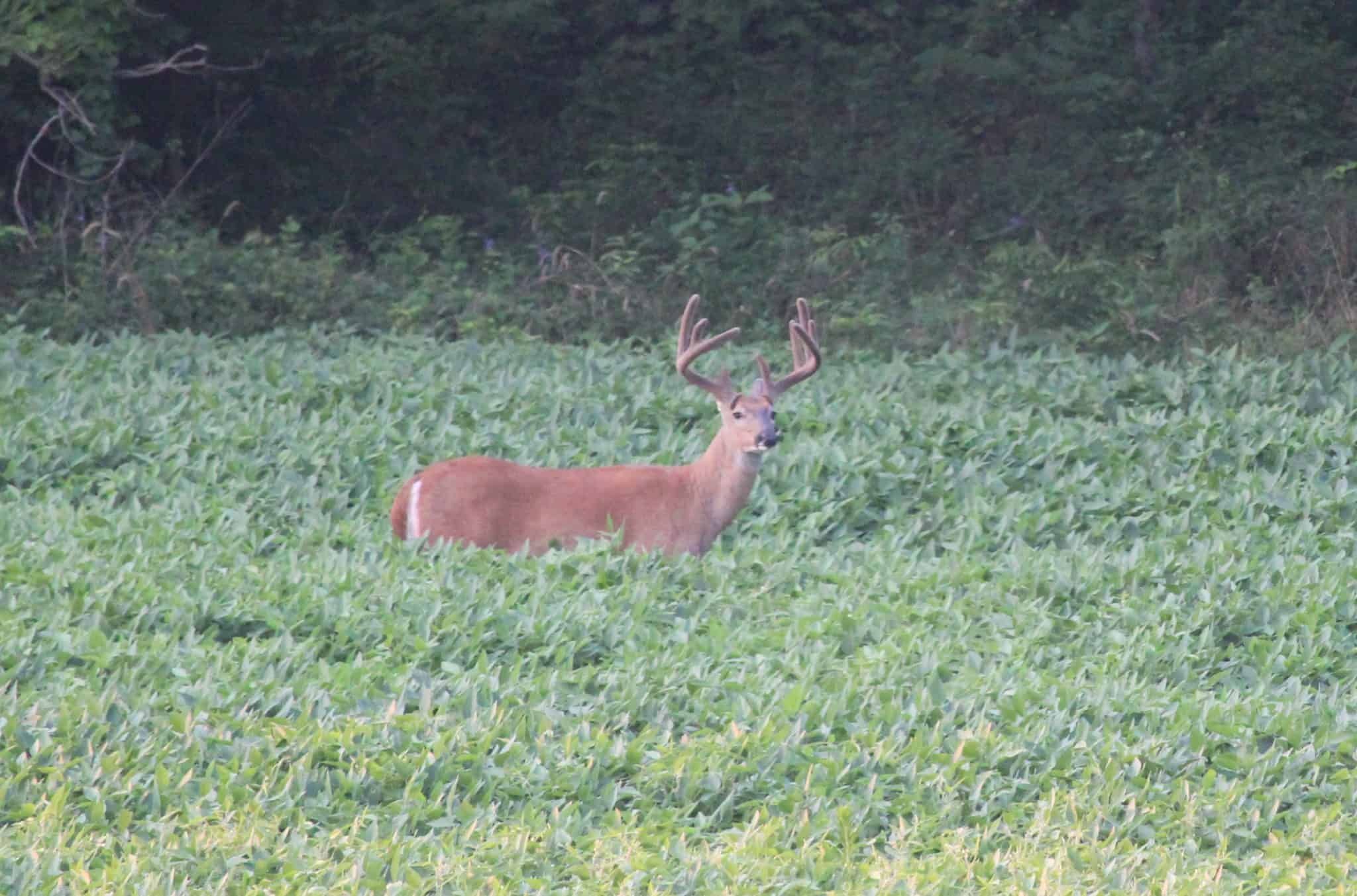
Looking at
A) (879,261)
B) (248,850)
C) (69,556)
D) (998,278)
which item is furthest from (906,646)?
(879,261)

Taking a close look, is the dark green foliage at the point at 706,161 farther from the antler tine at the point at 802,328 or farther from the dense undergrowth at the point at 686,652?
the antler tine at the point at 802,328

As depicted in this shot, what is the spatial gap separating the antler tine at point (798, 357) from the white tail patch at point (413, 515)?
131 centimetres

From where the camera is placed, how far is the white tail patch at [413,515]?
6352 mm

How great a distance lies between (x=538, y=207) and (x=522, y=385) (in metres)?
5.53

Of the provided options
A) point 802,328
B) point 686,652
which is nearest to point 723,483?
point 802,328

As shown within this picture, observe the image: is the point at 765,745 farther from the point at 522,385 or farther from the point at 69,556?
the point at 522,385

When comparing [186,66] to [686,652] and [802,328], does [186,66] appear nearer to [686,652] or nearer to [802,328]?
[802,328]

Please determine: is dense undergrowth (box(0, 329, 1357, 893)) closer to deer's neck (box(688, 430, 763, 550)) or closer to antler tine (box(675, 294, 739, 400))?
deer's neck (box(688, 430, 763, 550))

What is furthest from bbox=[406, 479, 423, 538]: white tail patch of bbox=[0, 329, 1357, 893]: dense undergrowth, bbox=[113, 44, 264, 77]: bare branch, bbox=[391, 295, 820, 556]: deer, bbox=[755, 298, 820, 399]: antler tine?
bbox=[113, 44, 264, 77]: bare branch

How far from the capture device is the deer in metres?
6.33

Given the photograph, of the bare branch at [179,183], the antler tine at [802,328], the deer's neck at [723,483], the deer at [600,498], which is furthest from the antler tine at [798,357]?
the bare branch at [179,183]

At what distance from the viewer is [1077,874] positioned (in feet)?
12.9

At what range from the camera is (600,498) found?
21.1 feet

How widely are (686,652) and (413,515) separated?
1.47 meters
